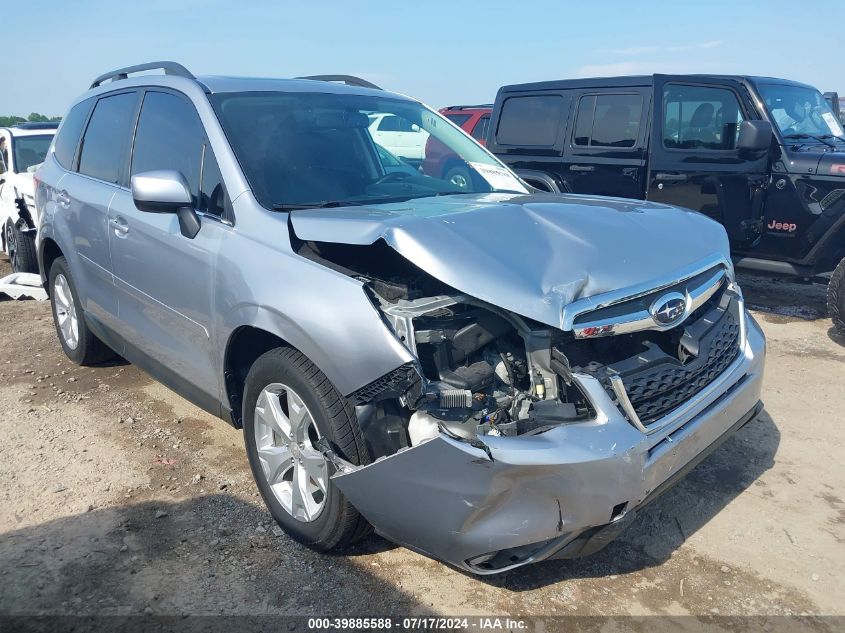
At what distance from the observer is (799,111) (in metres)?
6.71

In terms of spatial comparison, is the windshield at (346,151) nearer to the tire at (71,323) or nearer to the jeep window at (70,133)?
the jeep window at (70,133)

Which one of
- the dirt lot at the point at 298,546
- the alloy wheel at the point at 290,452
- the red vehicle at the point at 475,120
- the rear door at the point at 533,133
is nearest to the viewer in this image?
the dirt lot at the point at 298,546

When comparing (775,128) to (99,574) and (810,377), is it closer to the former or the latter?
(810,377)

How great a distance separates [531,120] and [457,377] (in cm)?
585

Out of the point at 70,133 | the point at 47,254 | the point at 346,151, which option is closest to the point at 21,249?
the point at 47,254

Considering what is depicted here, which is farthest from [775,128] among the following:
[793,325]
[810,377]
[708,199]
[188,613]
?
[188,613]

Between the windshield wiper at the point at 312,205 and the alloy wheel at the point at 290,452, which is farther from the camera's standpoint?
the windshield wiper at the point at 312,205

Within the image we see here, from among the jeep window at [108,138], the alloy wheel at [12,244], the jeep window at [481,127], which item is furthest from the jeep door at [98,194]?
the jeep window at [481,127]

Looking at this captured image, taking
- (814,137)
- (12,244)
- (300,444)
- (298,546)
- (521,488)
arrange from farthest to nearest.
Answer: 1. (12,244)
2. (814,137)
3. (298,546)
4. (300,444)
5. (521,488)

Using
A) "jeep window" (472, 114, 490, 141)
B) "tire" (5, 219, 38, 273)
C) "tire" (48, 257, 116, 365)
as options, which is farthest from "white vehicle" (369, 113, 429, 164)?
"jeep window" (472, 114, 490, 141)

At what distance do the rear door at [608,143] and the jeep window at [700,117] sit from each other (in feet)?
0.73

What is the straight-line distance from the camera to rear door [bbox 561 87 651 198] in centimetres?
686

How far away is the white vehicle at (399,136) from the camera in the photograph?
3.85m

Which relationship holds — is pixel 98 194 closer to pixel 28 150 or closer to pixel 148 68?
pixel 148 68
